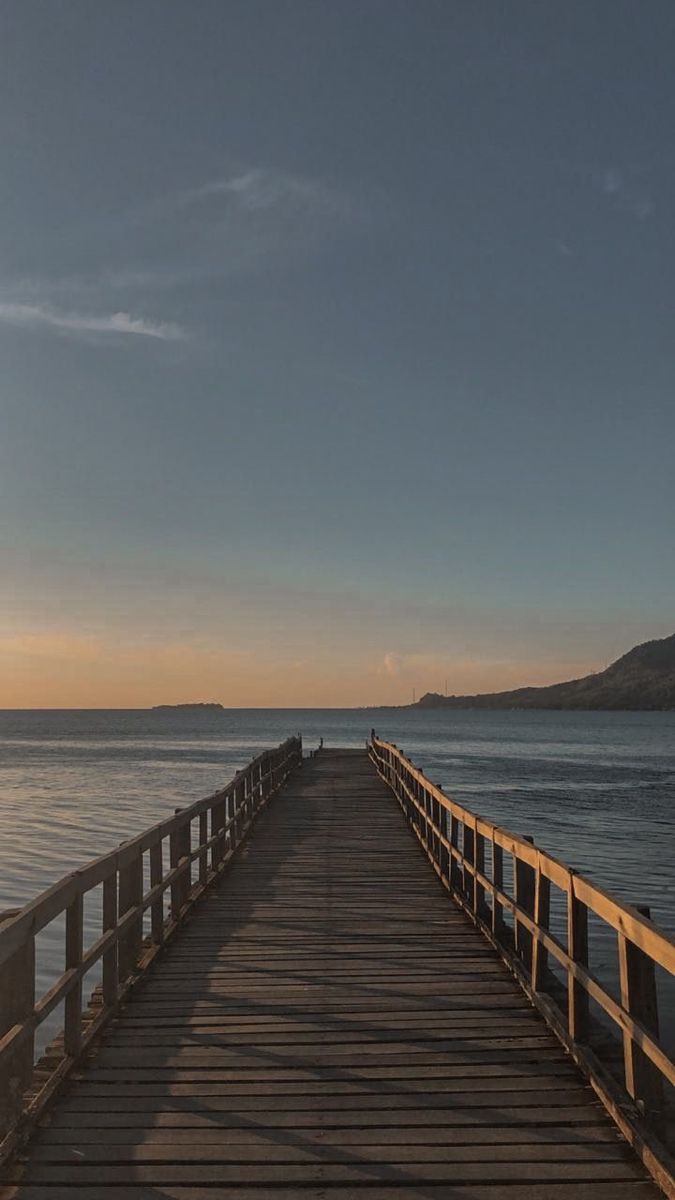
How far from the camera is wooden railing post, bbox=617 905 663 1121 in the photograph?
4449 millimetres

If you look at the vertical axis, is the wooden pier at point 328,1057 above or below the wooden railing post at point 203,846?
below

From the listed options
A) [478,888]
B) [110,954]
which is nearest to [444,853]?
[478,888]

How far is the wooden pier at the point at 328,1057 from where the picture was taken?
4121mm

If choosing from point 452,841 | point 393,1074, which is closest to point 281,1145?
point 393,1074

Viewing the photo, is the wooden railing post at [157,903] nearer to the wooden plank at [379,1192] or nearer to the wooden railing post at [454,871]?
the wooden railing post at [454,871]

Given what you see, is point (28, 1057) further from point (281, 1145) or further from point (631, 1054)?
point (631, 1054)

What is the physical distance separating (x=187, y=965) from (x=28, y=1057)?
301 cm

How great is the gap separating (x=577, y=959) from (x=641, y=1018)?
1114mm

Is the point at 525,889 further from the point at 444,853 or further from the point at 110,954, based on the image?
the point at 444,853

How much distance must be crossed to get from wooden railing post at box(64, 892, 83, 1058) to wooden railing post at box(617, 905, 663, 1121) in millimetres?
2897

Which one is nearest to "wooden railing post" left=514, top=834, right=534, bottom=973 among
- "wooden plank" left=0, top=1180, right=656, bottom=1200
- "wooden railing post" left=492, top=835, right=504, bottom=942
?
"wooden railing post" left=492, top=835, right=504, bottom=942

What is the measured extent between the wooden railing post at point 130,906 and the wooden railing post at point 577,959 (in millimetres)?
2887

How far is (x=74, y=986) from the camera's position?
5.35m

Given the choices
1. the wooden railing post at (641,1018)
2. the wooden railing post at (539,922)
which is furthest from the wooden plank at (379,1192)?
the wooden railing post at (539,922)
